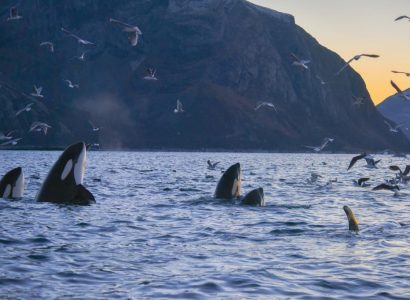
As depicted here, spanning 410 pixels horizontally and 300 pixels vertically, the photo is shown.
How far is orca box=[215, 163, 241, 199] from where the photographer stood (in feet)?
78.7

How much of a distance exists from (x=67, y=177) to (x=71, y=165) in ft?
1.34

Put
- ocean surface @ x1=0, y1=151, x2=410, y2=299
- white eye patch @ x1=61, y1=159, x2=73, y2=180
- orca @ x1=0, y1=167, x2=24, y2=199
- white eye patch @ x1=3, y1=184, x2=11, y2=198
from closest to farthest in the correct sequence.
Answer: ocean surface @ x1=0, y1=151, x2=410, y2=299 → white eye patch @ x1=61, y1=159, x2=73, y2=180 → orca @ x1=0, y1=167, x2=24, y2=199 → white eye patch @ x1=3, y1=184, x2=11, y2=198

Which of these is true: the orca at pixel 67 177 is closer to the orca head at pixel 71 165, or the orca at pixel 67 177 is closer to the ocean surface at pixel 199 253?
the orca head at pixel 71 165

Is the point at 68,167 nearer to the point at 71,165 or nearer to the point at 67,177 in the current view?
the point at 71,165

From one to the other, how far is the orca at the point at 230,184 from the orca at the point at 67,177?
565 cm

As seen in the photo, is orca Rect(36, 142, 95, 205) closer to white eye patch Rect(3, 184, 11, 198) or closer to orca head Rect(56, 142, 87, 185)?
orca head Rect(56, 142, 87, 185)

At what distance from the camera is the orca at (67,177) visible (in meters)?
19.3

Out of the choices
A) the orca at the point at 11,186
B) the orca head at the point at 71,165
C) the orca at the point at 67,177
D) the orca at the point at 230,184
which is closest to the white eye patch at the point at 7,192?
the orca at the point at 11,186

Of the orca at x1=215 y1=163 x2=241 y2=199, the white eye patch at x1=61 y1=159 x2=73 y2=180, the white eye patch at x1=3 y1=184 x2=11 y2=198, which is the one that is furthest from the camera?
the orca at x1=215 y1=163 x2=241 y2=199

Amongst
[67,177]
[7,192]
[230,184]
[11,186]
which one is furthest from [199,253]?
[7,192]

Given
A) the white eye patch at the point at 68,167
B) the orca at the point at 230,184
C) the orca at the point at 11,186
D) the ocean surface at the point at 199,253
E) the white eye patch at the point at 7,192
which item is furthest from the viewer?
the orca at the point at 230,184

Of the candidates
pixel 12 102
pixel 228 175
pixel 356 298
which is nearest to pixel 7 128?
pixel 12 102

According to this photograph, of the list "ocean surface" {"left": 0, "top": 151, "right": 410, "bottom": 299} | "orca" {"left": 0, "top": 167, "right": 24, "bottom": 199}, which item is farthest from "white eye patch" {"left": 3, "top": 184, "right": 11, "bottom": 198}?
"ocean surface" {"left": 0, "top": 151, "right": 410, "bottom": 299}

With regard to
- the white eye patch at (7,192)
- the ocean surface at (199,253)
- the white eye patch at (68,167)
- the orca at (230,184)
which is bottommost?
the ocean surface at (199,253)
